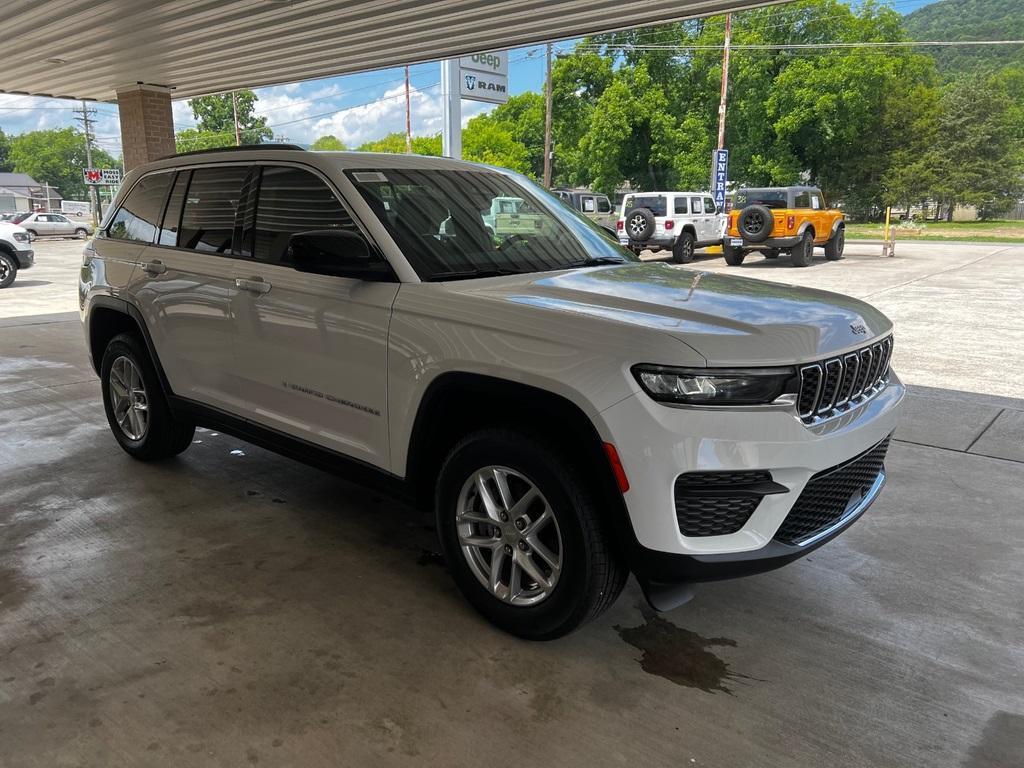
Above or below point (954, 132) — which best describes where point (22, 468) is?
below

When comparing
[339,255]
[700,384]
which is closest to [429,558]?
[339,255]

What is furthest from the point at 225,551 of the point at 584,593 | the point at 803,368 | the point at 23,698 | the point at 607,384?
the point at 803,368

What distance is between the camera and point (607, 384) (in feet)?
8.17

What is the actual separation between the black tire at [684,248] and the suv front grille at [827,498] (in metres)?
19.3

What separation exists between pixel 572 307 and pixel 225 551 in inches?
83.8

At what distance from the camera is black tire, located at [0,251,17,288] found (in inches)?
619

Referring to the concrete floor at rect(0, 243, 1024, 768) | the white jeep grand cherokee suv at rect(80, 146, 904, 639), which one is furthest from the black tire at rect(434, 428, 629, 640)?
the concrete floor at rect(0, 243, 1024, 768)

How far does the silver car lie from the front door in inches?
1592

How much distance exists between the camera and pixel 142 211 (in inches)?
187

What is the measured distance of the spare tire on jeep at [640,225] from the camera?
69.3 feet

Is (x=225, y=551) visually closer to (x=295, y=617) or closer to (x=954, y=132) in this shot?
(x=295, y=617)

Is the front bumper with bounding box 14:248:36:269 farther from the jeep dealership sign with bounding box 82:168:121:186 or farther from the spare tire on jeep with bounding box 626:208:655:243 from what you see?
the jeep dealership sign with bounding box 82:168:121:186

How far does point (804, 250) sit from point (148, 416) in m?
18.4

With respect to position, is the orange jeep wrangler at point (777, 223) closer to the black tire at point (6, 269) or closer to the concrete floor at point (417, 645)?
the concrete floor at point (417, 645)
